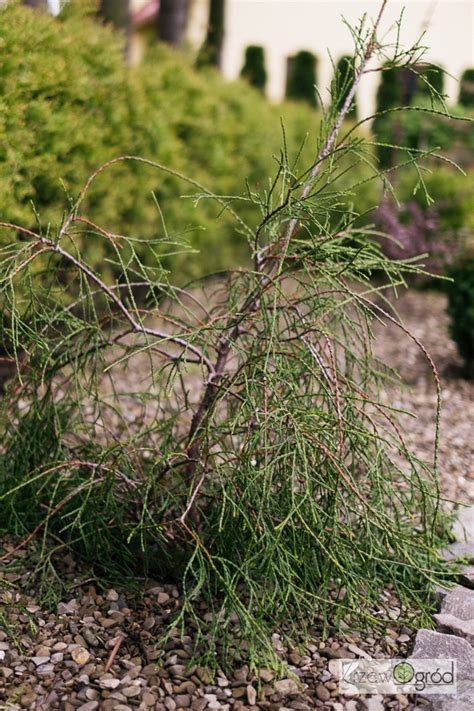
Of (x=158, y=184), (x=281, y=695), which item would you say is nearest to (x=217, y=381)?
(x=281, y=695)

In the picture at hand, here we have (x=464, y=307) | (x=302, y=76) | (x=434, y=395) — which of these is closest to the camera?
(x=434, y=395)

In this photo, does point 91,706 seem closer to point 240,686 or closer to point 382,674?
point 240,686

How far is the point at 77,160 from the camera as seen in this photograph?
4277mm

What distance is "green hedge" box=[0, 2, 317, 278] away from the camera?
12.1 ft

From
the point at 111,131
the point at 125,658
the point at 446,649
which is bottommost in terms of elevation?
the point at 125,658

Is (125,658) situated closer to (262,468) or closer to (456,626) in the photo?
(262,468)

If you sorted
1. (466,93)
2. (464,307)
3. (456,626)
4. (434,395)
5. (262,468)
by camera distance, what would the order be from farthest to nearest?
(466,93) → (464,307) → (434,395) → (456,626) → (262,468)

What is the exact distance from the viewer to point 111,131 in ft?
15.9

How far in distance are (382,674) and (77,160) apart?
3236 millimetres

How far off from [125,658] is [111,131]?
11.9 feet

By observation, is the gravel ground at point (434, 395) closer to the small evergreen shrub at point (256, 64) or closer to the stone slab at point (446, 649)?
the stone slab at point (446, 649)

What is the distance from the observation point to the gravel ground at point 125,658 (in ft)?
6.23

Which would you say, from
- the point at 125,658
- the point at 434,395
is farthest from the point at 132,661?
the point at 434,395

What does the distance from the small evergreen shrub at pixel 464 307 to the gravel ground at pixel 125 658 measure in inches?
121
